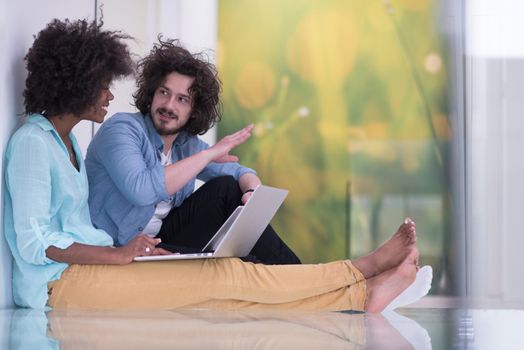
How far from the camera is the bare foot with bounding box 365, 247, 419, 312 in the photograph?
2.81m

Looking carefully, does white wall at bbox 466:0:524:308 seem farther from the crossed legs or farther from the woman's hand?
the woman's hand

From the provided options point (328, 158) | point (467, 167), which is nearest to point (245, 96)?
point (328, 158)

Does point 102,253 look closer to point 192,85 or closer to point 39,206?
point 39,206

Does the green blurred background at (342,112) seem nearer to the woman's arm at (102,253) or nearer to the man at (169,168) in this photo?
the man at (169,168)

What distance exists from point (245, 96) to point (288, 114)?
11.2 inches

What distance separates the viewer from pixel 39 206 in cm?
259

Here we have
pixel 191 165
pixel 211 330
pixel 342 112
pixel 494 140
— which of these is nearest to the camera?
pixel 211 330

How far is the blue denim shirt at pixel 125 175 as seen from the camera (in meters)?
2.85

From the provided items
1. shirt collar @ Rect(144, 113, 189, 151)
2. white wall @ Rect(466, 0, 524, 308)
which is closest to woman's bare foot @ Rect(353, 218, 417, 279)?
shirt collar @ Rect(144, 113, 189, 151)

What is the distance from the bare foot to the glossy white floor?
56 mm

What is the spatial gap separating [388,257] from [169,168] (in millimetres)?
715

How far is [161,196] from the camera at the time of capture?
2.90 meters

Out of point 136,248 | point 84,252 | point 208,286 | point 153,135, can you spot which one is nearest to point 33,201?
point 84,252

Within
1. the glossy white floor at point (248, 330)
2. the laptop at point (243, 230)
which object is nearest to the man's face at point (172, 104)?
the laptop at point (243, 230)
